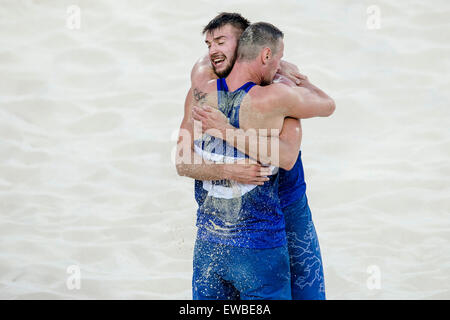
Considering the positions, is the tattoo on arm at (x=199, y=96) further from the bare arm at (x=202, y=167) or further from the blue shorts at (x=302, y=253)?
the blue shorts at (x=302, y=253)

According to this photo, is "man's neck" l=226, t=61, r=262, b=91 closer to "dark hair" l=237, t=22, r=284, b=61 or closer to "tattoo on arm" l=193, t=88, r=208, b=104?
"dark hair" l=237, t=22, r=284, b=61

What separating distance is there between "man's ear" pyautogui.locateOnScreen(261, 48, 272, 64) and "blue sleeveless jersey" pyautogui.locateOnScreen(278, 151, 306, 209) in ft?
1.47

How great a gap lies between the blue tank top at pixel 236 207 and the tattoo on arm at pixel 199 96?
8 centimetres

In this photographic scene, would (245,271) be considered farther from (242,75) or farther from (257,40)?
(257,40)

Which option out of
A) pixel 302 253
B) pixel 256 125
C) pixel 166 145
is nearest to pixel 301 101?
pixel 256 125

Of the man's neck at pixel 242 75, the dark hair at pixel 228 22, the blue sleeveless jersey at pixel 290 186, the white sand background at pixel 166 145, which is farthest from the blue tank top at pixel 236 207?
the white sand background at pixel 166 145

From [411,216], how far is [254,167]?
11.1 ft

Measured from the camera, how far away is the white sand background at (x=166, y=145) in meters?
5.16

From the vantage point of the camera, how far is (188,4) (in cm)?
797

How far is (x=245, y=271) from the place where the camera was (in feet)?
8.89

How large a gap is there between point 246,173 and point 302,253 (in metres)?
0.46
